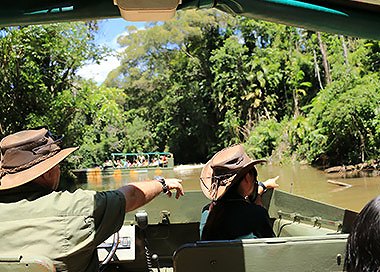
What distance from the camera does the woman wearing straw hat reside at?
7.95ft

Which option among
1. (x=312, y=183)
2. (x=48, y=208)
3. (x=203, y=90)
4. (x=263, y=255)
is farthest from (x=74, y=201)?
(x=203, y=90)

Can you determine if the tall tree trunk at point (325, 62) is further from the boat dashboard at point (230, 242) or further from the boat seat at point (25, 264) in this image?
the boat seat at point (25, 264)

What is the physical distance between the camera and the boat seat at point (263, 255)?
2.02 meters

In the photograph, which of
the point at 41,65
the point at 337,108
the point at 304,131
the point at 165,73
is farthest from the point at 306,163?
the point at 165,73

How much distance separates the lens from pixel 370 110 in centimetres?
1500

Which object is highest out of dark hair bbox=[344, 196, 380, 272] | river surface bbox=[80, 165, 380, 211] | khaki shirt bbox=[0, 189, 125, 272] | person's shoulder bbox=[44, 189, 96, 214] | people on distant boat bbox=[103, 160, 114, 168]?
dark hair bbox=[344, 196, 380, 272]

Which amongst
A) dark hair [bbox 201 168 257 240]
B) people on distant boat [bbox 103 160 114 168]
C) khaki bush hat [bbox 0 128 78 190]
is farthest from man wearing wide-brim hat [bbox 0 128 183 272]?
people on distant boat [bbox 103 160 114 168]

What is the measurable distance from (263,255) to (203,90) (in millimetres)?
25915

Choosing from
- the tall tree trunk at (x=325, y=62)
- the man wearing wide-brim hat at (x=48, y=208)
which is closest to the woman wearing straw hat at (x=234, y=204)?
the man wearing wide-brim hat at (x=48, y=208)

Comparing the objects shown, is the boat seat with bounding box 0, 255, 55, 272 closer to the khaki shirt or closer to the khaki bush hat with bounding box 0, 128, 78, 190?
the khaki shirt

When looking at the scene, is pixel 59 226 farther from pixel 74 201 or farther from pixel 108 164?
pixel 108 164

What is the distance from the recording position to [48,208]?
178cm

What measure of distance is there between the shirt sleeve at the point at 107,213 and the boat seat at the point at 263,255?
0.32 metres

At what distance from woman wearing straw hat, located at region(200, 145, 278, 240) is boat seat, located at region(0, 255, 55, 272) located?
3.35 ft
